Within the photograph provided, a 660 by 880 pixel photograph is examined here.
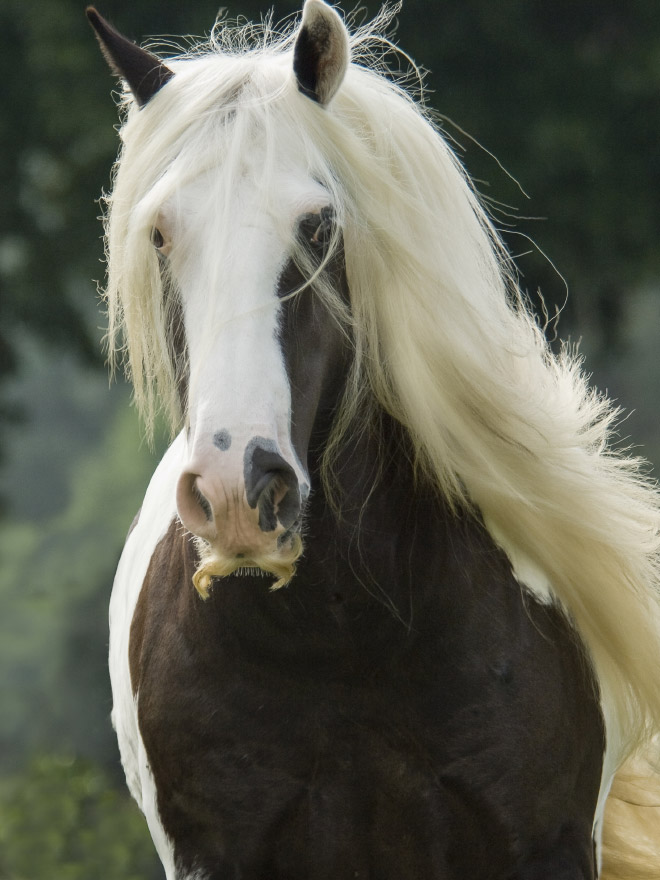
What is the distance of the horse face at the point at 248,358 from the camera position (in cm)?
193

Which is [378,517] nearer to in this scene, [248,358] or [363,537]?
[363,537]

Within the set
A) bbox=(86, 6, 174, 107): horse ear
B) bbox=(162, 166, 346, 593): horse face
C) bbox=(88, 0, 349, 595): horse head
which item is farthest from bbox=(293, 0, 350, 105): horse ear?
bbox=(86, 6, 174, 107): horse ear

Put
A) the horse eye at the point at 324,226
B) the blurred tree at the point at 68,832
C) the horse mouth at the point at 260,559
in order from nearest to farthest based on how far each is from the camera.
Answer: the horse mouth at the point at 260,559
the horse eye at the point at 324,226
the blurred tree at the point at 68,832

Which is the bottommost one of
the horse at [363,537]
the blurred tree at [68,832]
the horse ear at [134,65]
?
the blurred tree at [68,832]

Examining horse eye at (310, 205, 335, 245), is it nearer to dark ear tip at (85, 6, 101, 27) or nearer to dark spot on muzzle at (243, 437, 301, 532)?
dark spot on muzzle at (243, 437, 301, 532)

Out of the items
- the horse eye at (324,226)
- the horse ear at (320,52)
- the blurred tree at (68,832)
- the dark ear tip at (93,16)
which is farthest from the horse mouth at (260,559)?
the blurred tree at (68,832)

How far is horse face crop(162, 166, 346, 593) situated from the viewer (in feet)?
6.33

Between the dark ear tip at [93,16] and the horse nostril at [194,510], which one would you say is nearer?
the horse nostril at [194,510]

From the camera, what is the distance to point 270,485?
1.96 metres

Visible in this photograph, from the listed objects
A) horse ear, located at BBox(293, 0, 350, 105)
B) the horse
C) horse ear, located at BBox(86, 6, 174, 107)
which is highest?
horse ear, located at BBox(293, 0, 350, 105)

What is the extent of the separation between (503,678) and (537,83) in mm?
5332

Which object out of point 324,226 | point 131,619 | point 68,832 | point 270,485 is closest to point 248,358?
point 270,485

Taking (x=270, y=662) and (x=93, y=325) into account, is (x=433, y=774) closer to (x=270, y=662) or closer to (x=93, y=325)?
(x=270, y=662)

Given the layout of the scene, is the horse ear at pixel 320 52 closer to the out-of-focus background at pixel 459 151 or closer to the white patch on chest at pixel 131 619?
the white patch on chest at pixel 131 619
